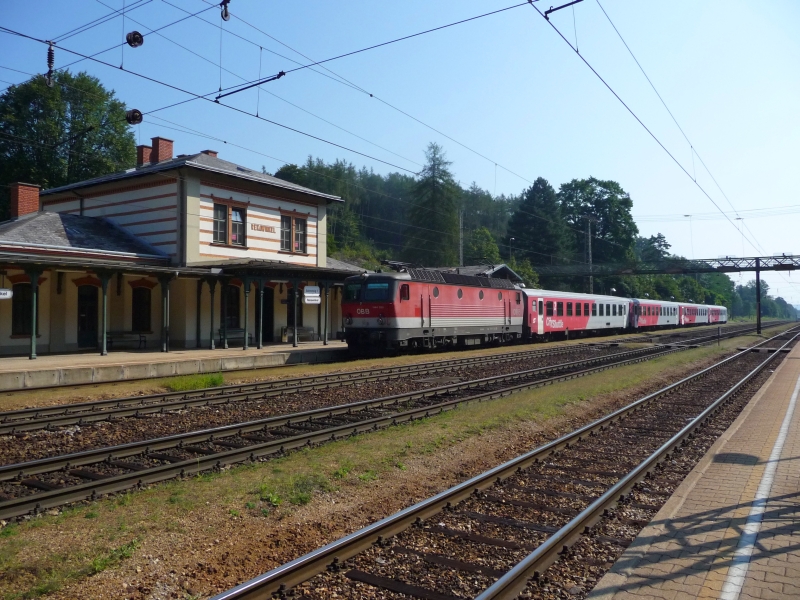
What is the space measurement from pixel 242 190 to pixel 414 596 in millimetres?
25652

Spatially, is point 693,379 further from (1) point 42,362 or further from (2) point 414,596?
(1) point 42,362

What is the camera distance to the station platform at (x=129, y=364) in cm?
1648

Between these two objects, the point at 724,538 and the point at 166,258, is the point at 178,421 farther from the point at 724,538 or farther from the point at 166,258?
the point at 166,258

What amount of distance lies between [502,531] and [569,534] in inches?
25.8

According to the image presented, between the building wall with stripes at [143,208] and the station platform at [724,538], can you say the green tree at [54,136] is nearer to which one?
the building wall with stripes at [143,208]

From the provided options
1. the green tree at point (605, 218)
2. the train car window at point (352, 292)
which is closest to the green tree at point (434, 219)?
the green tree at point (605, 218)

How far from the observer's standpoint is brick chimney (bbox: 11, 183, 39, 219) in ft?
94.8

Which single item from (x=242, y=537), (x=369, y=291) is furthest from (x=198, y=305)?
(x=242, y=537)

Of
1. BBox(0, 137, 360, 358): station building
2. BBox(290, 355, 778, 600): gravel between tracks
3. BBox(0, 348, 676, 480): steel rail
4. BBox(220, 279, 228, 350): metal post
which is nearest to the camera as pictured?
BBox(290, 355, 778, 600): gravel between tracks

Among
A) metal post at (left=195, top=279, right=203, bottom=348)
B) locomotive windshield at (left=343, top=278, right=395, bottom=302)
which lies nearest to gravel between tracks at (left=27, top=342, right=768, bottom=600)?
locomotive windshield at (left=343, top=278, right=395, bottom=302)

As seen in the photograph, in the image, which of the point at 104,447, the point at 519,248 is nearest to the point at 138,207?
the point at 104,447

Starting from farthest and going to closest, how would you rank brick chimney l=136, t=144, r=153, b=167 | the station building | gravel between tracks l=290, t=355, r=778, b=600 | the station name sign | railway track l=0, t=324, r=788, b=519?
1. brick chimney l=136, t=144, r=153, b=167
2. the station name sign
3. the station building
4. railway track l=0, t=324, r=788, b=519
5. gravel between tracks l=290, t=355, r=778, b=600

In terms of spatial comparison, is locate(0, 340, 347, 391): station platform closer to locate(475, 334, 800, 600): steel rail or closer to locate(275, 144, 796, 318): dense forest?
locate(475, 334, 800, 600): steel rail

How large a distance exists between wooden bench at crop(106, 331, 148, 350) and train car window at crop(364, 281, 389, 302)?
9020mm
